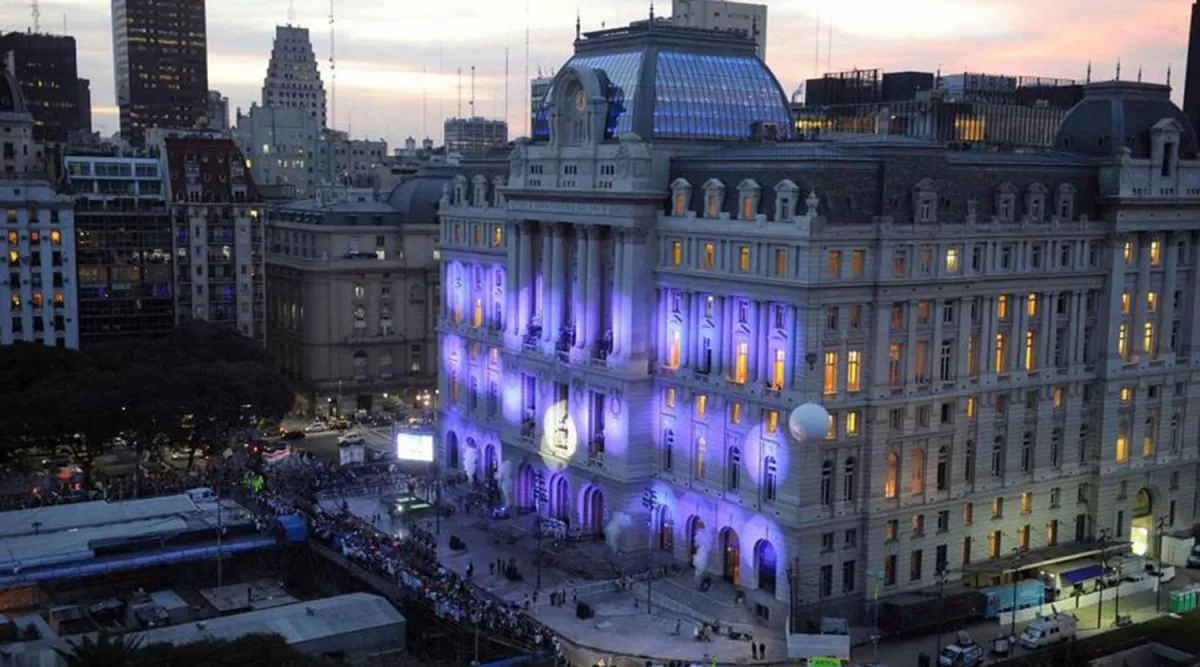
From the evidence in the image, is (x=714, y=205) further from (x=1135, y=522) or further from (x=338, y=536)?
(x=1135, y=522)

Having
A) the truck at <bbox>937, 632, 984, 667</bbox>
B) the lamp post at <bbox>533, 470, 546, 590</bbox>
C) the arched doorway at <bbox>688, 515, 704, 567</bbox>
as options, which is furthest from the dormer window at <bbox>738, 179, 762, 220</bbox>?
the lamp post at <bbox>533, 470, 546, 590</bbox>

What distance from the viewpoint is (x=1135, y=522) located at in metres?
117

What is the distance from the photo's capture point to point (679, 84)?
114500mm

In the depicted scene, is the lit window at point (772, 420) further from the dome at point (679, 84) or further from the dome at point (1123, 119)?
the dome at point (1123, 119)

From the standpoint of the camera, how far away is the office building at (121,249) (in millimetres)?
167250

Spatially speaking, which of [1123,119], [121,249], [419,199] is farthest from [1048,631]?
[121,249]

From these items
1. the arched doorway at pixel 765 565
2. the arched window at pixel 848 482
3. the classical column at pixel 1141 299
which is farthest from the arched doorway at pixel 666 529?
the classical column at pixel 1141 299

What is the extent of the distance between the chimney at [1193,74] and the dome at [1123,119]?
85910mm

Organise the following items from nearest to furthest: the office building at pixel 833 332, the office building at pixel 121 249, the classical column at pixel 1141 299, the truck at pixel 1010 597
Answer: the office building at pixel 833 332 < the truck at pixel 1010 597 < the classical column at pixel 1141 299 < the office building at pixel 121 249

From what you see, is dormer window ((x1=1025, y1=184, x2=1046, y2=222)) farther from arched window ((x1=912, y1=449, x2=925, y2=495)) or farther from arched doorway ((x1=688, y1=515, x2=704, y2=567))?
arched doorway ((x1=688, y1=515, x2=704, y2=567))

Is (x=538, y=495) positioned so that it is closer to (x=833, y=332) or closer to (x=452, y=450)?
(x=452, y=450)

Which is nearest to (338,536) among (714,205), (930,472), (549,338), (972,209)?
(549,338)

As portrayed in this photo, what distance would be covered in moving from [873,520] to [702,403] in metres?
16.7

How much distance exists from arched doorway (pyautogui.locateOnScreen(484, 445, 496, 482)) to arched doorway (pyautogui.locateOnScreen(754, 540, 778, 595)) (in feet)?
130
